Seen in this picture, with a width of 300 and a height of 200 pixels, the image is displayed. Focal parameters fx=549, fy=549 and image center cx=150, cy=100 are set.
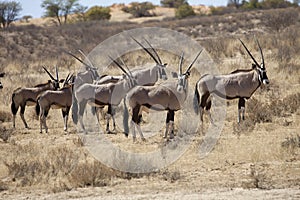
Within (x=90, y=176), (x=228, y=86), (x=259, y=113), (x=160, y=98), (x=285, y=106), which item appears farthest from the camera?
(x=285, y=106)

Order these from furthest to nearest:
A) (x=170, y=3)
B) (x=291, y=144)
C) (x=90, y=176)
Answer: (x=170, y=3) < (x=291, y=144) < (x=90, y=176)

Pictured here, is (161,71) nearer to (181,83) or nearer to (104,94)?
(104,94)

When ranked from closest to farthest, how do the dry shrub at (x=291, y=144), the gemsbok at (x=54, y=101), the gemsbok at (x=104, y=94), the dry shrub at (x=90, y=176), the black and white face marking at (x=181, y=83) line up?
1. the dry shrub at (x=90, y=176)
2. the dry shrub at (x=291, y=144)
3. the black and white face marking at (x=181, y=83)
4. the gemsbok at (x=104, y=94)
5. the gemsbok at (x=54, y=101)

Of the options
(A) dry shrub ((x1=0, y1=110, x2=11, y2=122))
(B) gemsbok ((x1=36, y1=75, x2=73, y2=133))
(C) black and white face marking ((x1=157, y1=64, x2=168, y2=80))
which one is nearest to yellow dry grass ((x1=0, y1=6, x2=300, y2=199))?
(B) gemsbok ((x1=36, y1=75, x2=73, y2=133))

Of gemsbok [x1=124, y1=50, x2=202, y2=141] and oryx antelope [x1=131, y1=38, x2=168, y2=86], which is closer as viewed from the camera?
gemsbok [x1=124, y1=50, x2=202, y2=141]

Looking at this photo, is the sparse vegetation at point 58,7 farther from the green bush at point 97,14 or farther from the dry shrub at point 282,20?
the dry shrub at point 282,20

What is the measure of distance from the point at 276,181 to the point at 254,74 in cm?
709

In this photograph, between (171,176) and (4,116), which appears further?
(4,116)

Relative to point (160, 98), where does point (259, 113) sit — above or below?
below

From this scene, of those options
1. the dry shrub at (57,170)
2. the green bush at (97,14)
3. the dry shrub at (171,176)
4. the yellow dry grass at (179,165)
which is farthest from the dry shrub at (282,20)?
the green bush at (97,14)

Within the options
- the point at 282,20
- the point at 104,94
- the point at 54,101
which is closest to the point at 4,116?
the point at 54,101

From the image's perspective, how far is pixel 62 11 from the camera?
249 feet

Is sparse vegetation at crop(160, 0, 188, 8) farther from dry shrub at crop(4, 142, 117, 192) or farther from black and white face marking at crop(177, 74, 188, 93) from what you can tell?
dry shrub at crop(4, 142, 117, 192)

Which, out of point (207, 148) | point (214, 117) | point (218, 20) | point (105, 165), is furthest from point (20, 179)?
point (218, 20)
